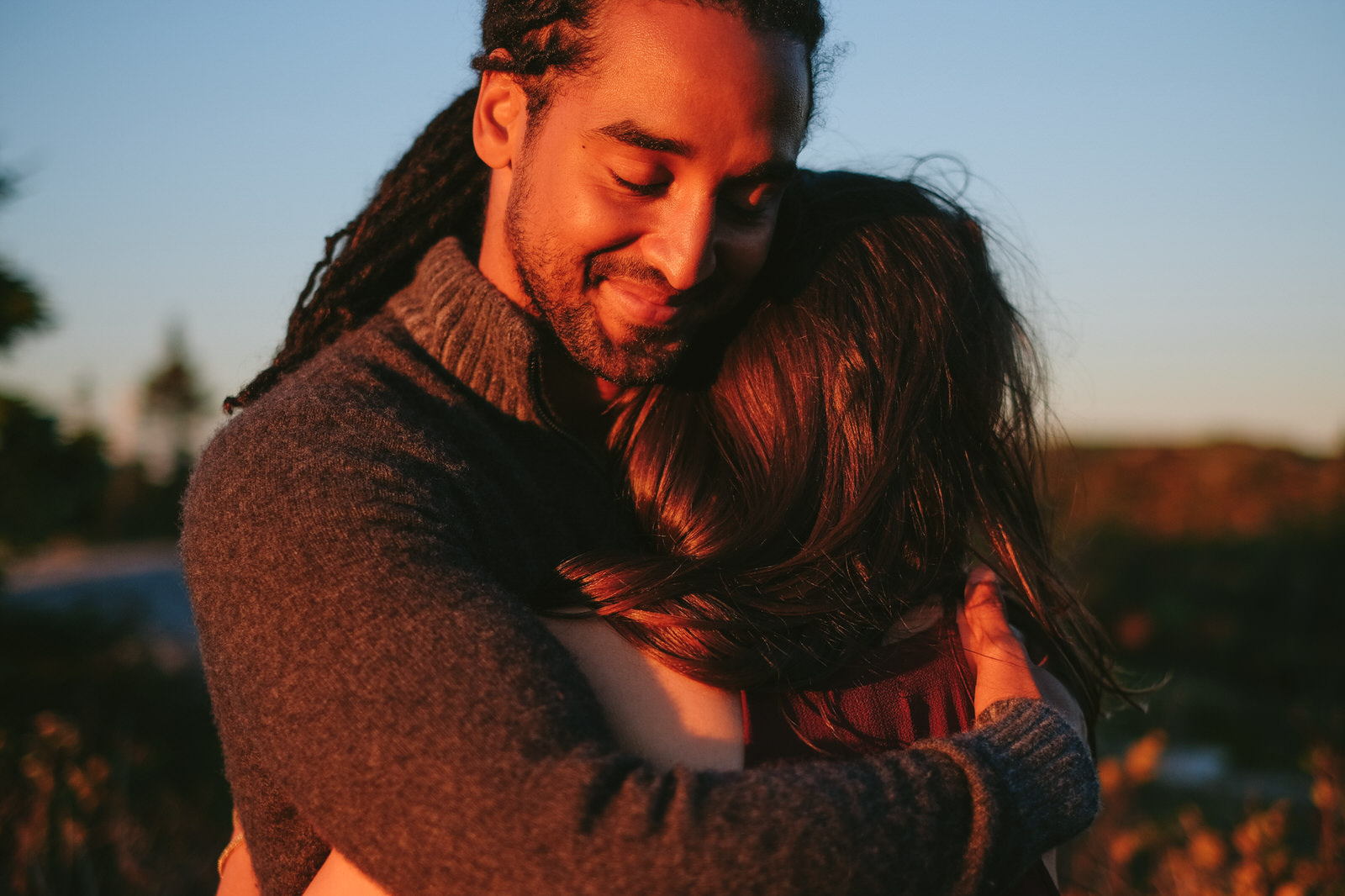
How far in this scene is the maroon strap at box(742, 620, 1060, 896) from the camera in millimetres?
1463

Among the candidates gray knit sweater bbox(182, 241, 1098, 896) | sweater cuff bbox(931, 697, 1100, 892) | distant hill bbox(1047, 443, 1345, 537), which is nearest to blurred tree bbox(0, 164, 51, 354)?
gray knit sweater bbox(182, 241, 1098, 896)

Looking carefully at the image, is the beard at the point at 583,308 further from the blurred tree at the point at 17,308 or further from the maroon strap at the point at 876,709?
the blurred tree at the point at 17,308

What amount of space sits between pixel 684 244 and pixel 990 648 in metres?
0.88

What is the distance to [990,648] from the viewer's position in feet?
5.69

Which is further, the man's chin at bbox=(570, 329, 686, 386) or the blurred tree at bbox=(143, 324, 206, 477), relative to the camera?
the blurred tree at bbox=(143, 324, 206, 477)

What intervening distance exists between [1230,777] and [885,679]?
383 inches

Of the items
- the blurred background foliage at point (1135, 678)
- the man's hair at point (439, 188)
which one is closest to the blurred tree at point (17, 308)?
the blurred background foliage at point (1135, 678)

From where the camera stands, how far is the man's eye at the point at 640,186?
1935 mm

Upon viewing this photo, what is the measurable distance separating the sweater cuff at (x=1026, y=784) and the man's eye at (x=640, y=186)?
3.48ft

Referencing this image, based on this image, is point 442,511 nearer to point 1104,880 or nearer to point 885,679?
point 885,679

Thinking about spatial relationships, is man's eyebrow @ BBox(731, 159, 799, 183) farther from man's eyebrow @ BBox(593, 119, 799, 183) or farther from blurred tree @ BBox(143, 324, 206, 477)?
blurred tree @ BBox(143, 324, 206, 477)

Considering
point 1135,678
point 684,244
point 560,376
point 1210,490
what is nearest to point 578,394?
Result: point 560,376

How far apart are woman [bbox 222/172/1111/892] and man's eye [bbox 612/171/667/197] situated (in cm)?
31

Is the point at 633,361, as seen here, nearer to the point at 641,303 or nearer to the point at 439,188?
the point at 641,303
